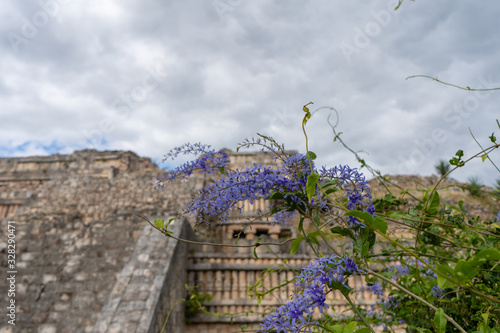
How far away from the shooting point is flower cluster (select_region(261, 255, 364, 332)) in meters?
1.05

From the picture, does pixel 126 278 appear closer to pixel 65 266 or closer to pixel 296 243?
pixel 65 266

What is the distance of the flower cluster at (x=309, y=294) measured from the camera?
1.05 m

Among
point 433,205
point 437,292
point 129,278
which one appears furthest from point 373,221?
point 129,278

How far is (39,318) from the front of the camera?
514 centimetres

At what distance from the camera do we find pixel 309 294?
107 centimetres

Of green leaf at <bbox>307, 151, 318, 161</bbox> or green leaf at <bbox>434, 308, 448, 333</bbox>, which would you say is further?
green leaf at <bbox>307, 151, 318, 161</bbox>

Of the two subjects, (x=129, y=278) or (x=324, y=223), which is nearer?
(x=324, y=223)

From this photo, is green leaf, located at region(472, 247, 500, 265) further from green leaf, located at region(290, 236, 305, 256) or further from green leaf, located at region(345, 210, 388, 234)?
green leaf, located at region(290, 236, 305, 256)

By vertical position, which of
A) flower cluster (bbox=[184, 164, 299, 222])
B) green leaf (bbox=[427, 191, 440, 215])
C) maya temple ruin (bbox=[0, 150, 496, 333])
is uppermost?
flower cluster (bbox=[184, 164, 299, 222])

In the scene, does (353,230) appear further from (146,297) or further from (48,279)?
(48,279)

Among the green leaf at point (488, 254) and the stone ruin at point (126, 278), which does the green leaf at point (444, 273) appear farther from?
the stone ruin at point (126, 278)

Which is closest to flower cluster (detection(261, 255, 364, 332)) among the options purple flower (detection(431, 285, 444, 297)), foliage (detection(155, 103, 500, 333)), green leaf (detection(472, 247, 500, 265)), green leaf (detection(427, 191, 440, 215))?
foliage (detection(155, 103, 500, 333))

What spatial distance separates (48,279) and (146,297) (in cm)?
268

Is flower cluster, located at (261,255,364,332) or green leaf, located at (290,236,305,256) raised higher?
green leaf, located at (290,236,305,256)
